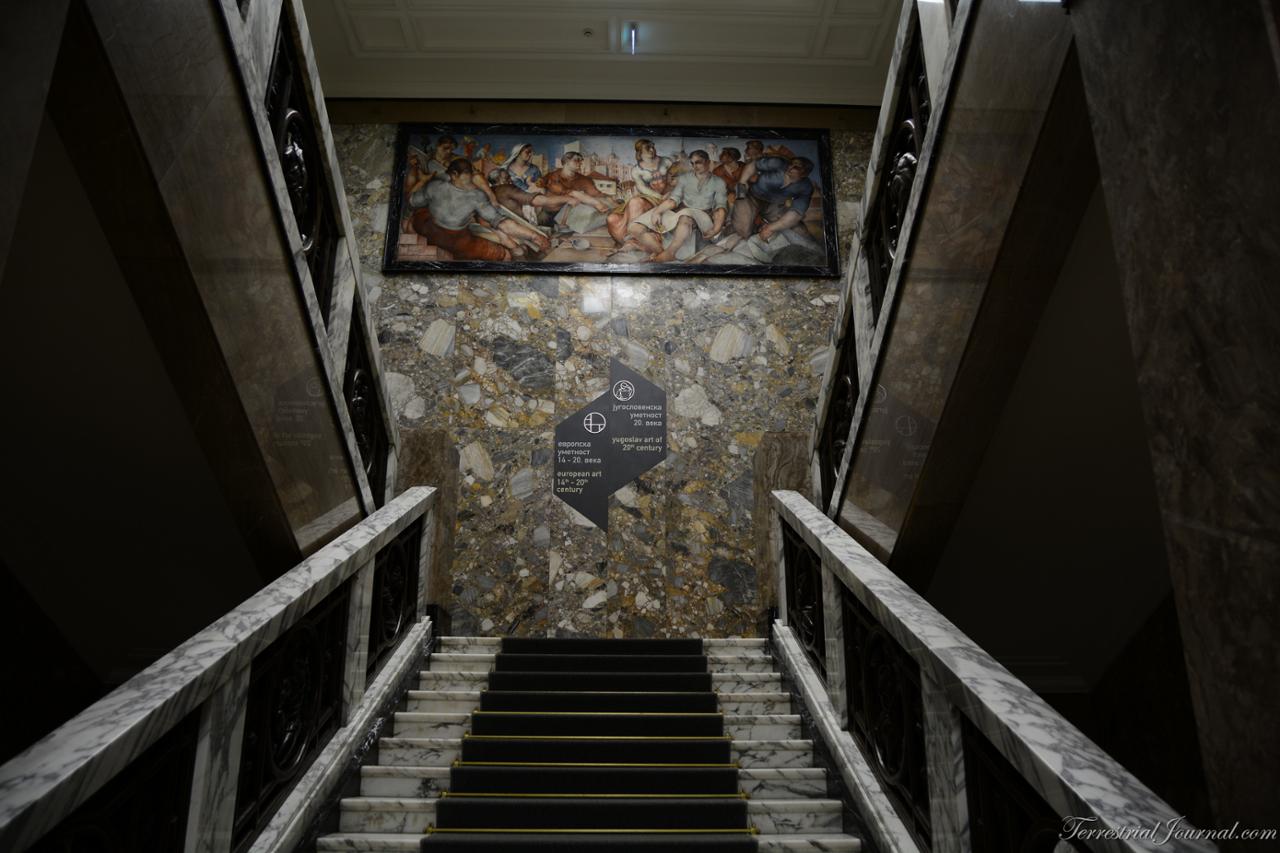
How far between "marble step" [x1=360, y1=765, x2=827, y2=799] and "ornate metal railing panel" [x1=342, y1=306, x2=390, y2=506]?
138cm

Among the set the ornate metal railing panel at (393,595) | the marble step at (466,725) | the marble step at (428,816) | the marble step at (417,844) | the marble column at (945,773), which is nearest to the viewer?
the marble column at (945,773)

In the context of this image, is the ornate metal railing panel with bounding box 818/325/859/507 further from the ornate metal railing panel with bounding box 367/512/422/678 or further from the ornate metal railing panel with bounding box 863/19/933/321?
the ornate metal railing panel with bounding box 367/512/422/678

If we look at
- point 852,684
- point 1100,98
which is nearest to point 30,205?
point 1100,98

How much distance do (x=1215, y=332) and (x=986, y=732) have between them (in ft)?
3.17

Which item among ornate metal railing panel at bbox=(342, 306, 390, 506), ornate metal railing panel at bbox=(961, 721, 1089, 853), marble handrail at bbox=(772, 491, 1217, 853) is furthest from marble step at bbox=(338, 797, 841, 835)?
ornate metal railing panel at bbox=(342, 306, 390, 506)

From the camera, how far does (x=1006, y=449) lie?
2748 millimetres

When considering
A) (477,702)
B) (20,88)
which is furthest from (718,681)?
(20,88)

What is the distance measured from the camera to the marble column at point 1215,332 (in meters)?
1.10

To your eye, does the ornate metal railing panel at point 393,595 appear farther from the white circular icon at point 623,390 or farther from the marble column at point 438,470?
the white circular icon at point 623,390

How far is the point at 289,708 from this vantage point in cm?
242

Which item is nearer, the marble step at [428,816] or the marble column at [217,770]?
the marble column at [217,770]

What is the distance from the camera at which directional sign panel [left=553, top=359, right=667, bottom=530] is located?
565cm

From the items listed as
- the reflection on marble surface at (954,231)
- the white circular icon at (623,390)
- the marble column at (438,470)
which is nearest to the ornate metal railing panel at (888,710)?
the reflection on marble surface at (954,231)

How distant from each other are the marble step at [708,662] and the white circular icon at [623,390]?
2.45 m
